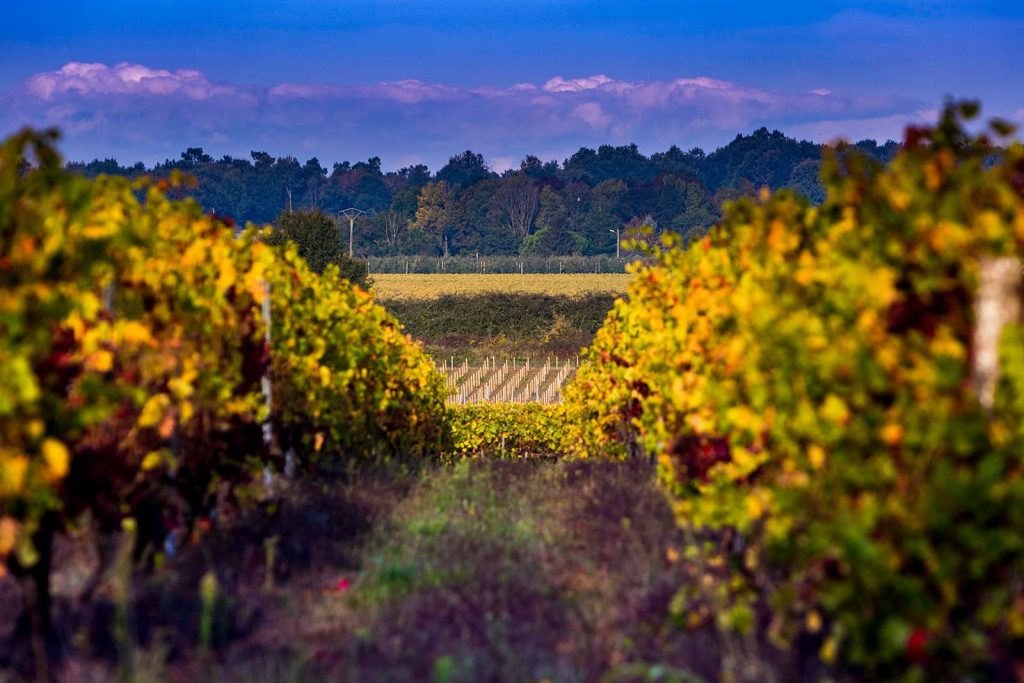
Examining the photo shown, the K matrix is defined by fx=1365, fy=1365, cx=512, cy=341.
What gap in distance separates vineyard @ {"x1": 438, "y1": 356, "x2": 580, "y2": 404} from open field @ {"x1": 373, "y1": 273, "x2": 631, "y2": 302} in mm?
33206

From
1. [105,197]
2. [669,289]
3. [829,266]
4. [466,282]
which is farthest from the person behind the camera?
[466,282]

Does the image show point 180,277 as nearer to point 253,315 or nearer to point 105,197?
point 105,197

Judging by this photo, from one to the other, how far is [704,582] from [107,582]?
3631mm

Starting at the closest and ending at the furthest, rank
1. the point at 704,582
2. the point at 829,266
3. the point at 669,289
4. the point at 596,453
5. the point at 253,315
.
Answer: the point at 829,266 < the point at 704,582 < the point at 253,315 < the point at 669,289 < the point at 596,453

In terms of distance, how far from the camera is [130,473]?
8383mm

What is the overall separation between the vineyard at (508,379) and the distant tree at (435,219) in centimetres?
11476

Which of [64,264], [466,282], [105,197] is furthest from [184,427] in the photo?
[466,282]

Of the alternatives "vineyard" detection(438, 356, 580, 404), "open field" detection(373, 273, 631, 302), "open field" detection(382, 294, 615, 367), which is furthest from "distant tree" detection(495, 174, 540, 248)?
"vineyard" detection(438, 356, 580, 404)

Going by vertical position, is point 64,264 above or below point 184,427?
above

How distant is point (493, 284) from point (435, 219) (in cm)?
6748

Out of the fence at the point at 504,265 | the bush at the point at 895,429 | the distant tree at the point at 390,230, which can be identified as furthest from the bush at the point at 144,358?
the distant tree at the point at 390,230

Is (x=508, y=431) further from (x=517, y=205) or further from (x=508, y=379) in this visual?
(x=517, y=205)

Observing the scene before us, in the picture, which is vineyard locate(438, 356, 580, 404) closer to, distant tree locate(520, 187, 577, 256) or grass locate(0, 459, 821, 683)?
grass locate(0, 459, 821, 683)

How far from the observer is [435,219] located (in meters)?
178
